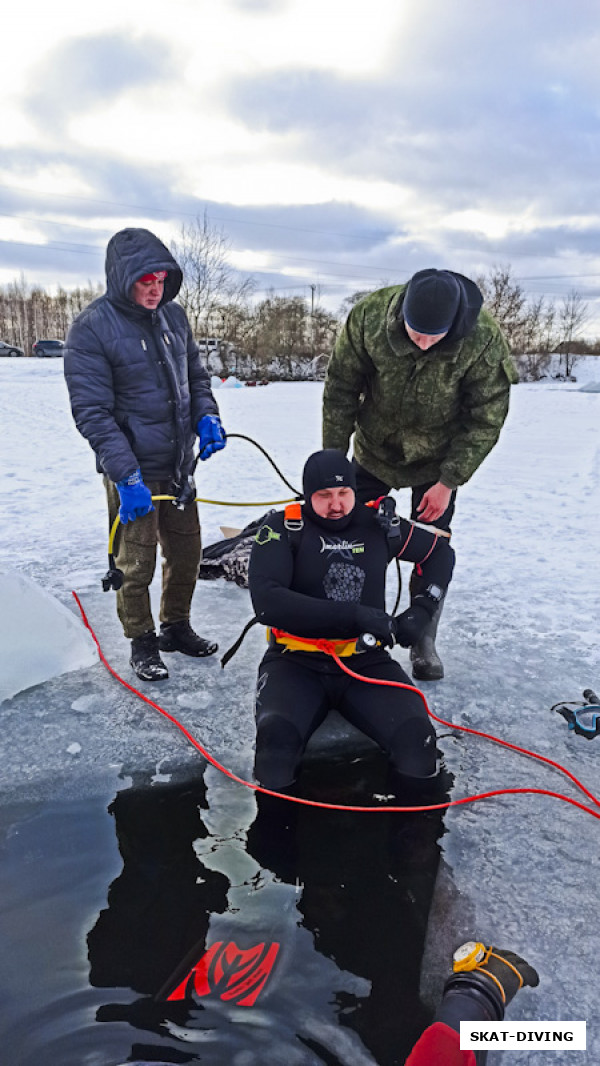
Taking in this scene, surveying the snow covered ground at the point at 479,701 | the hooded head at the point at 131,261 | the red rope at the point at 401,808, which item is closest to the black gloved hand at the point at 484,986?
the snow covered ground at the point at 479,701

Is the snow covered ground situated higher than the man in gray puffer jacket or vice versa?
the man in gray puffer jacket

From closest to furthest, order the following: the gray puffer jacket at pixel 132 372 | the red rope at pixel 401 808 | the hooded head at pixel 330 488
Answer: the red rope at pixel 401 808 → the hooded head at pixel 330 488 → the gray puffer jacket at pixel 132 372

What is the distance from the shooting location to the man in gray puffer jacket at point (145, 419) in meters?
2.93

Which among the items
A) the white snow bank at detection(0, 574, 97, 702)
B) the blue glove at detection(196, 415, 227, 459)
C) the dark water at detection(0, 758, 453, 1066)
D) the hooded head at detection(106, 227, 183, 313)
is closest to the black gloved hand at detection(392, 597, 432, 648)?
the dark water at detection(0, 758, 453, 1066)

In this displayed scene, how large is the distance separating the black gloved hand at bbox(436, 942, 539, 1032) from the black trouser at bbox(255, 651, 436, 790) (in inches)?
28.3

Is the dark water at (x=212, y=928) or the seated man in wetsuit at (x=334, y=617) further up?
the seated man in wetsuit at (x=334, y=617)

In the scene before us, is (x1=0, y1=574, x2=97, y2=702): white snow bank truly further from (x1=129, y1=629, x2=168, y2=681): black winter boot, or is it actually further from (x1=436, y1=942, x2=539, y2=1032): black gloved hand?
(x1=436, y1=942, x2=539, y2=1032): black gloved hand

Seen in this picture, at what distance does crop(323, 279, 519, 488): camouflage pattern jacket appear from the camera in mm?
2975

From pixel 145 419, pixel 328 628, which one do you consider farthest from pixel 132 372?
pixel 328 628

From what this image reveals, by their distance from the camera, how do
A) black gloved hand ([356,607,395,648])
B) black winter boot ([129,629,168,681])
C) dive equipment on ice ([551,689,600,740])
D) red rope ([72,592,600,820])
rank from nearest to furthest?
red rope ([72,592,600,820])
black gloved hand ([356,607,395,648])
dive equipment on ice ([551,689,600,740])
black winter boot ([129,629,168,681])

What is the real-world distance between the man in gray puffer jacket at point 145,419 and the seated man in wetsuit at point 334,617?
74 centimetres

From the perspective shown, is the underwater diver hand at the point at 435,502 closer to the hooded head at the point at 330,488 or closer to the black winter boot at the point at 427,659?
the black winter boot at the point at 427,659

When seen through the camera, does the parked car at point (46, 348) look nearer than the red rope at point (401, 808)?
No

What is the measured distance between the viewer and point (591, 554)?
5281mm
